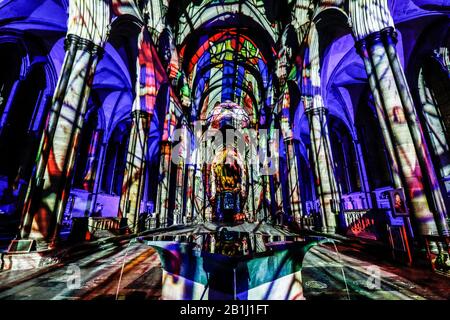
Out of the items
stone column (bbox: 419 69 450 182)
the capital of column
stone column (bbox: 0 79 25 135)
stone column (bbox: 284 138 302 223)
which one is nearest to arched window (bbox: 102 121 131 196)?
stone column (bbox: 0 79 25 135)

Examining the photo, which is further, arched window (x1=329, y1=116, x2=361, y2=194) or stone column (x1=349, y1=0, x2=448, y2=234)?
arched window (x1=329, y1=116, x2=361, y2=194)

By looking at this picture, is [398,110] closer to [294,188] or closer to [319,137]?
[319,137]

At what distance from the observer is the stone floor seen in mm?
2164

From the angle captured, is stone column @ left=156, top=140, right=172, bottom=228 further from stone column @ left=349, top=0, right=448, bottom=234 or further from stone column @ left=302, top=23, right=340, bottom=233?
stone column @ left=349, top=0, right=448, bottom=234

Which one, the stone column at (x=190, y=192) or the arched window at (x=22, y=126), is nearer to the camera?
the arched window at (x=22, y=126)

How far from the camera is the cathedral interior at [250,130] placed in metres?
3.91

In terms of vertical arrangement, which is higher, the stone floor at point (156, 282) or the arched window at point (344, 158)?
the arched window at point (344, 158)

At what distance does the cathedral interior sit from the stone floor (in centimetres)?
7

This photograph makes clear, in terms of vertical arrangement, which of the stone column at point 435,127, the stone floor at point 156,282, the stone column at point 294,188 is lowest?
the stone floor at point 156,282

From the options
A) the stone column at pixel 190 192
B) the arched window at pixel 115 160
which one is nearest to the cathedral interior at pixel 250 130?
the arched window at pixel 115 160

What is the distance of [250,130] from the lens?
24.2 metres

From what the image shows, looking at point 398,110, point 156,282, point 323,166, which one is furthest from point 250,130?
point 156,282

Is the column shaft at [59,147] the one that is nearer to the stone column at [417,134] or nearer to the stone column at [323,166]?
the stone column at [417,134]

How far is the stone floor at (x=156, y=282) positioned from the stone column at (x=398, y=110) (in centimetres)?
177
